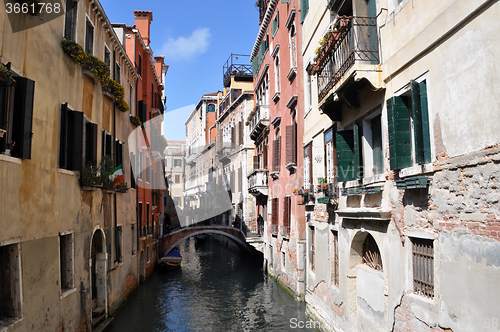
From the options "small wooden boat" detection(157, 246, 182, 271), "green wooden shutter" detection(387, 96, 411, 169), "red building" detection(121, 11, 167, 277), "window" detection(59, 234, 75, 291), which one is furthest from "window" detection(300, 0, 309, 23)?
"small wooden boat" detection(157, 246, 182, 271)

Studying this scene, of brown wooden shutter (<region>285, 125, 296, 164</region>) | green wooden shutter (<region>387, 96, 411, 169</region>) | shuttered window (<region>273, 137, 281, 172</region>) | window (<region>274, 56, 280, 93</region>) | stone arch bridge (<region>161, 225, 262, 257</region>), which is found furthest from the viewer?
stone arch bridge (<region>161, 225, 262, 257</region>)

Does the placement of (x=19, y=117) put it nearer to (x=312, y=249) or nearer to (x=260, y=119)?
(x=312, y=249)

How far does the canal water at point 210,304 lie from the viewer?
12.6m

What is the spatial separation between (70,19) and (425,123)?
7578mm

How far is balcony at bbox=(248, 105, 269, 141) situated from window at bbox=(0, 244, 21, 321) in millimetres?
15383

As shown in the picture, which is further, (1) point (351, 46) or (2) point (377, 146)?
(2) point (377, 146)

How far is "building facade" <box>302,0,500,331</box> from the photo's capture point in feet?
15.1

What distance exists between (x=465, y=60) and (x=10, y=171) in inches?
242

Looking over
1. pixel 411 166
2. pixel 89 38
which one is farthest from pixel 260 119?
pixel 411 166

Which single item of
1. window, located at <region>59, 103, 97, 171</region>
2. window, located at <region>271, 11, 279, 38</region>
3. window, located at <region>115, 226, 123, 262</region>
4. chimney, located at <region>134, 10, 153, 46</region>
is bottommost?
window, located at <region>115, 226, 123, 262</region>

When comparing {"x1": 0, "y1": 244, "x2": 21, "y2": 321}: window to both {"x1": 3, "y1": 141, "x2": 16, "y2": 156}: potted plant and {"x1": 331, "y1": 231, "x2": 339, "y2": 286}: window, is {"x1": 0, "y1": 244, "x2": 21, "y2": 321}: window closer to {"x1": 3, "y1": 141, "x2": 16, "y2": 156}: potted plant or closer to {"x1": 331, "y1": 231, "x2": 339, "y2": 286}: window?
{"x1": 3, "y1": 141, "x2": 16, "y2": 156}: potted plant

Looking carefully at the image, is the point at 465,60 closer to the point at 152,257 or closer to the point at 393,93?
the point at 393,93

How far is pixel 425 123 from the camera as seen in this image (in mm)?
5645

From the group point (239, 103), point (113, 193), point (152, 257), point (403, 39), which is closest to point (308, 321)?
point (113, 193)
